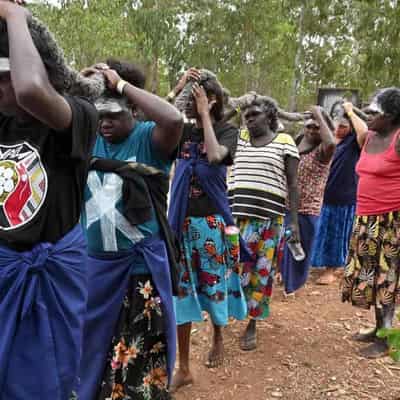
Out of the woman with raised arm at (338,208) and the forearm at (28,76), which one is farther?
the woman with raised arm at (338,208)

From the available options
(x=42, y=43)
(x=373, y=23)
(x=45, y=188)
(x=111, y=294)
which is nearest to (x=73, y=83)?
(x=42, y=43)

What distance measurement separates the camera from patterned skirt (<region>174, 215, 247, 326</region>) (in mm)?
3186

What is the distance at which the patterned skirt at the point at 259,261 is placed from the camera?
385 cm

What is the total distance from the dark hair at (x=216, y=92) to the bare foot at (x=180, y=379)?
63.4 inches

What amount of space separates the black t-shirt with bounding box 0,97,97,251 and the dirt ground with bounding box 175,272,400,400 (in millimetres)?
1892

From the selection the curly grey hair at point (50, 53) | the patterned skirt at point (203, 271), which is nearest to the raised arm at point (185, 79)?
the patterned skirt at point (203, 271)

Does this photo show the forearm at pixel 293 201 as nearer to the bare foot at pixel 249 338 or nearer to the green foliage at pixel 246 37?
the bare foot at pixel 249 338

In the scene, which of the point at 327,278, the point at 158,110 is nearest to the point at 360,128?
the point at 327,278

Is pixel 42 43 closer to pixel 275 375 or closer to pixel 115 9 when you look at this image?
pixel 275 375

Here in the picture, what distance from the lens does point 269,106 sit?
3.84m

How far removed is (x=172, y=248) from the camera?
2.41 metres

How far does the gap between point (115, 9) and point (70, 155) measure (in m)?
15.7

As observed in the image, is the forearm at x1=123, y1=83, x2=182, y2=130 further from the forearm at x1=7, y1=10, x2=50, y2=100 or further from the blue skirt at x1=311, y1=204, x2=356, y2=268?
the blue skirt at x1=311, y1=204, x2=356, y2=268

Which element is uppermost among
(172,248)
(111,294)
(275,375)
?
(172,248)
